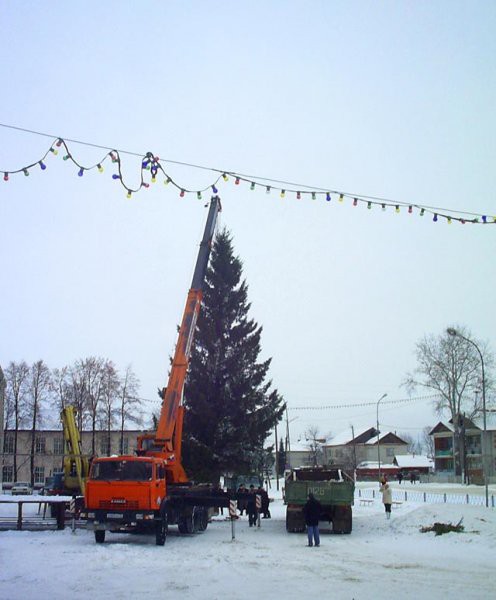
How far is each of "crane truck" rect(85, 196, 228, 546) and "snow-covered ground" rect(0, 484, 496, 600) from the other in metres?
0.65

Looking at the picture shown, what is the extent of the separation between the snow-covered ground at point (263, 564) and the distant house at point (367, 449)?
107728 millimetres

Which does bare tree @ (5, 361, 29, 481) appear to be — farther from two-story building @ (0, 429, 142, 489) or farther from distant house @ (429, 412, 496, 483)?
distant house @ (429, 412, 496, 483)

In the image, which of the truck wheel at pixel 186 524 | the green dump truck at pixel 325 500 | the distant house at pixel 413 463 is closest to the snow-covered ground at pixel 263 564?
the truck wheel at pixel 186 524

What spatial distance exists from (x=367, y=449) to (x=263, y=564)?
127m

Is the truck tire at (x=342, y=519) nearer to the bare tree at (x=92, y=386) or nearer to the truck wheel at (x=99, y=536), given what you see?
the truck wheel at (x=99, y=536)

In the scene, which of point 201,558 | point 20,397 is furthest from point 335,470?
point 20,397

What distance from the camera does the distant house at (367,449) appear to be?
436ft

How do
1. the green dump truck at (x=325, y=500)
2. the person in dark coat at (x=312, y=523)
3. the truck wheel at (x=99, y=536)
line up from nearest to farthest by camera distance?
the person in dark coat at (x=312, y=523), the truck wheel at (x=99, y=536), the green dump truck at (x=325, y=500)

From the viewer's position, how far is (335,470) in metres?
26.2

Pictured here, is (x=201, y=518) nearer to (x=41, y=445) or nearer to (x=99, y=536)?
(x=99, y=536)

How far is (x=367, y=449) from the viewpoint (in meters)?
138

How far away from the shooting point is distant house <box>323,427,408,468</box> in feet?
436

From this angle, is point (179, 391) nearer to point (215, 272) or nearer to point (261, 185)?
point (261, 185)

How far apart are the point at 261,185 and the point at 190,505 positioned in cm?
1100
